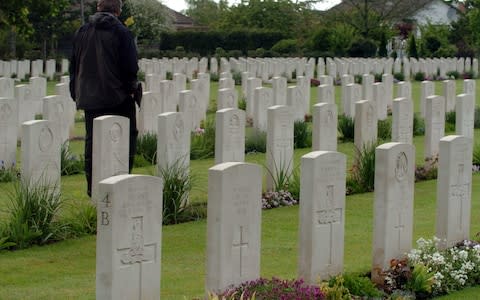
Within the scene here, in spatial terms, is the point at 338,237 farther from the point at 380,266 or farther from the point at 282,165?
the point at 282,165

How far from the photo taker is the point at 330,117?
526 inches

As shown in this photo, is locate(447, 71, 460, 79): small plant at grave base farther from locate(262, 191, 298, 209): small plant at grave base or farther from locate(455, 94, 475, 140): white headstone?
locate(262, 191, 298, 209): small plant at grave base

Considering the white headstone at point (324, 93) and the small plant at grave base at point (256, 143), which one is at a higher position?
the white headstone at point (324, 93)

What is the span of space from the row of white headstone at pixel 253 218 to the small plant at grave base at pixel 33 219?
2.80 metres

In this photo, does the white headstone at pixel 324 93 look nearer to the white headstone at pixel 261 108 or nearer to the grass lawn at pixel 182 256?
the white headstone at pixel 261 108

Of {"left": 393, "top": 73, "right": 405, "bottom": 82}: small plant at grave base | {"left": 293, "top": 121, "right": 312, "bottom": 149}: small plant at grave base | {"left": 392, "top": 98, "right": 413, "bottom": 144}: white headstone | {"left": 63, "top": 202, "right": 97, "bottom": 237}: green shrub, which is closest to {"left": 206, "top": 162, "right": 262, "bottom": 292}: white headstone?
{"left": 63, "top": 202, "right": 97, "bottom": 237}: green shrub

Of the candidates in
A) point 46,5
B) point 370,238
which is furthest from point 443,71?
point 370,238

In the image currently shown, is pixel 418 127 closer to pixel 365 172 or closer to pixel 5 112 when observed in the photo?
pixel 365 172

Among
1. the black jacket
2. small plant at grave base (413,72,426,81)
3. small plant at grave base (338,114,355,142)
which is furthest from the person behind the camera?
small plant at grave base (413,72,426,81)

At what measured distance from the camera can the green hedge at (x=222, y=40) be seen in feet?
193

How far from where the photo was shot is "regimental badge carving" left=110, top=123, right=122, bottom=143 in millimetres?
10323

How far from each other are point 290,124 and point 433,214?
2085mm

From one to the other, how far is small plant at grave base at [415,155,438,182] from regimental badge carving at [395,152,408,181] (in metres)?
5.71

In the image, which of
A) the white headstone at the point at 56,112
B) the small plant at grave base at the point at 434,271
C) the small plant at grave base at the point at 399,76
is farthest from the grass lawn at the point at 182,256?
the small plant at grave base at the point at 399,76
